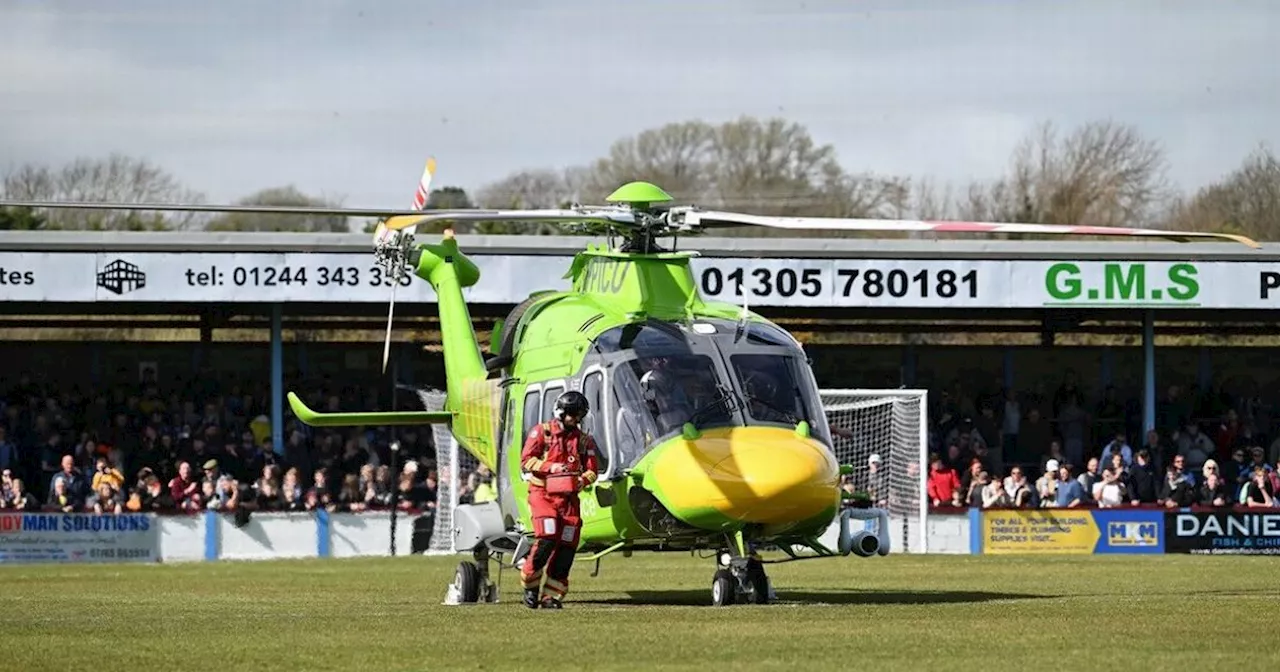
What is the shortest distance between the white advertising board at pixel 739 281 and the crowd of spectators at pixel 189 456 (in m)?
3.06

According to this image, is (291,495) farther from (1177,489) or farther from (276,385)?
(1177,489)

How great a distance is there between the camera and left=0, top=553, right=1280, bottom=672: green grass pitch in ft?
43.7

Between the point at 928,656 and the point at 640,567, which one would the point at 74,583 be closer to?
the point at 640,567

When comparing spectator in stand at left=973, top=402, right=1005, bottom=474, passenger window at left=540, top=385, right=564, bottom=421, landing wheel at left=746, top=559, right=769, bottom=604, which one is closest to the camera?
landing wheel at left=746, top=559, right=769, bottom=604

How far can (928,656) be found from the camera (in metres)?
13.4

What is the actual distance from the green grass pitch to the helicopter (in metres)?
0.67

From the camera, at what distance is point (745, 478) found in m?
18.0

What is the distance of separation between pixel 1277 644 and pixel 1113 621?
211 centimetres

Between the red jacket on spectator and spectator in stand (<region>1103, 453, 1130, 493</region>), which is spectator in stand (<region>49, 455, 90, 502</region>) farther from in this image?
spectator in stand (<region>1103, 453, 1130, 493</region>)

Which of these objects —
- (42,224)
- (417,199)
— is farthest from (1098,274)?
(42,224)

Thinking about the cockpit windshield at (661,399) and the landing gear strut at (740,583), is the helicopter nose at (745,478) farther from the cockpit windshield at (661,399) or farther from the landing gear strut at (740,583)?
the landing gear strut at (740,583)

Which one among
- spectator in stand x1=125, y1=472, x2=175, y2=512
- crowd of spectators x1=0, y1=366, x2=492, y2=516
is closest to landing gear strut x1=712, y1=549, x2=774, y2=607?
crowd of spectators x1=0, y1=366, x2=492, y2=516

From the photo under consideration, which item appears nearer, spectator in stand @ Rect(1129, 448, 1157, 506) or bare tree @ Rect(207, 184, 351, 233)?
spectator in stand @ Rect(1129, 448, 1157, 506)

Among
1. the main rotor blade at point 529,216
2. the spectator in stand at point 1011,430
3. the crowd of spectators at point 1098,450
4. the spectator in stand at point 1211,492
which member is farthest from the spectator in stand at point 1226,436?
the main rotor blade at point 529,216
